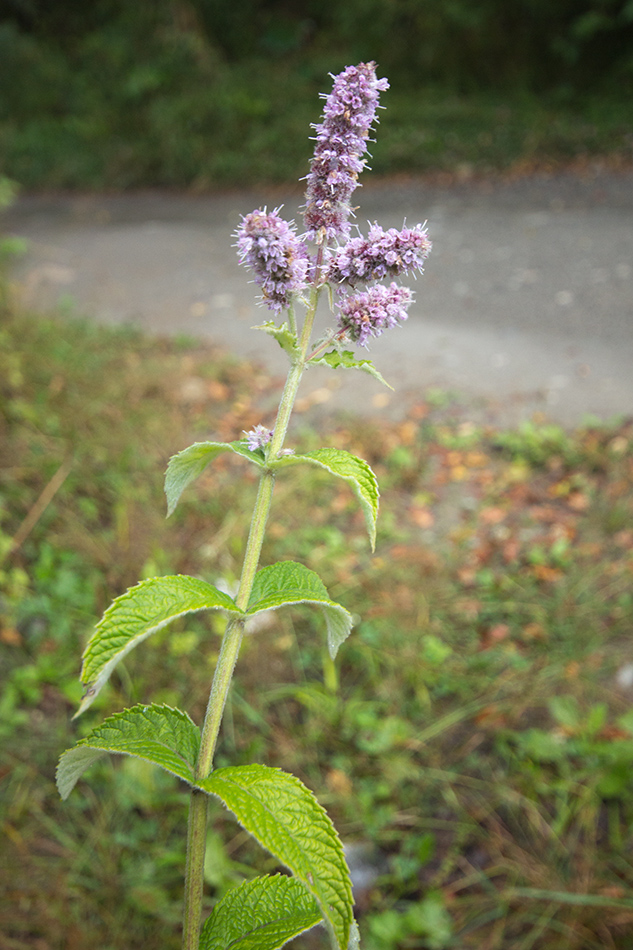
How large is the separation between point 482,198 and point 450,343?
378 centimetres

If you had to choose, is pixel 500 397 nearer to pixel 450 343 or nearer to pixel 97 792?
pixel 450 343

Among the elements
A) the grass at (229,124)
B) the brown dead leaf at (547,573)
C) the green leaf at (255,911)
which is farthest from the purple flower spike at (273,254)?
the grass at (229,124)

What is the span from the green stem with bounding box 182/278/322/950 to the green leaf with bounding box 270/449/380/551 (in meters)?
0.04

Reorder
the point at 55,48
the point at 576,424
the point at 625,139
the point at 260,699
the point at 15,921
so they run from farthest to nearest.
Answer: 1. the point at 55,48
2. the point at 625,139
3. the point at 576,424
4. the point at 260,699
5. the point at 15,921

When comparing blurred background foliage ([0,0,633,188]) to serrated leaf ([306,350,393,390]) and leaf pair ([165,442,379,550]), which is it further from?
leaf pair ([165,442,379,550])

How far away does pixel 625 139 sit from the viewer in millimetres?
9703

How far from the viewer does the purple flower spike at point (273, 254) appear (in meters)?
0.98

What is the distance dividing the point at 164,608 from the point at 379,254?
1.83ft

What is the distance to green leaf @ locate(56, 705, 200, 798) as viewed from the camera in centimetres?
96

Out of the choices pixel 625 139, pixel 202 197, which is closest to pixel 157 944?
pixel 625 139

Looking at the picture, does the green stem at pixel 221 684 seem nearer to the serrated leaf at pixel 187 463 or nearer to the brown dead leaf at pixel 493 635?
the serrated leaf at pixel 187 463

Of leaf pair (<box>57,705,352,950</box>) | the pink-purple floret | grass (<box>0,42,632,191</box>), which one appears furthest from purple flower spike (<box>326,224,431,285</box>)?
grass (<box>0,42,632,191</box>)

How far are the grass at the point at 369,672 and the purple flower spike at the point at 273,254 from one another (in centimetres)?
246

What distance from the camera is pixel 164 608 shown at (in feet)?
3.17
